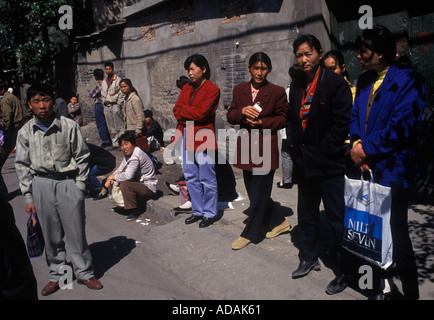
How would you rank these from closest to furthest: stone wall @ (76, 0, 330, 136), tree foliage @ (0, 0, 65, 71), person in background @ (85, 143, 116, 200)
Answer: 1. stone wall @ (76, 0, 330, 136)
2. person in background @ (85, 143, 116, 200)
3. tree foliage @ (0, 0, 65, 71)

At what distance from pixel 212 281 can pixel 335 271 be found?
3.76ft

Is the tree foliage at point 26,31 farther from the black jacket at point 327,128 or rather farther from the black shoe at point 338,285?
the black shoe at point 338,285

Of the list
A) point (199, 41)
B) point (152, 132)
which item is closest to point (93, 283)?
point (152, 132)

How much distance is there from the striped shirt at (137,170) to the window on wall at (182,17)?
433cm

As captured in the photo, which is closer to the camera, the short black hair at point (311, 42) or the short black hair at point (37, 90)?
the short black hair at point (311, 42)

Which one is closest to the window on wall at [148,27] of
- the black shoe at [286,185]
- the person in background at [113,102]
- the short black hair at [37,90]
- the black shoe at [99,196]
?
the person in background at [113,102]

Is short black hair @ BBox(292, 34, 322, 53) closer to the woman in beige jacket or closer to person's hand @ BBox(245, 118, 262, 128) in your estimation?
person's hand @ BBox(245, 118, 262, 128)

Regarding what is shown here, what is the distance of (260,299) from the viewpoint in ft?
11.0

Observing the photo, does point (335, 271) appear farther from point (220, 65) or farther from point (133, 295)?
point (220, 65)

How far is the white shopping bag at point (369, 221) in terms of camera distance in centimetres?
268

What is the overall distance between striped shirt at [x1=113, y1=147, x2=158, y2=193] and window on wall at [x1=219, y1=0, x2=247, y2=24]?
3.43 meters

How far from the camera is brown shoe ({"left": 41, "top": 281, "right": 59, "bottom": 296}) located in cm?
371

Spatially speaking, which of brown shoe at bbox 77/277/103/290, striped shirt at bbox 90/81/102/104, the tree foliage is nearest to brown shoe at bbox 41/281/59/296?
brown shoe at bbox 77/277/103/290

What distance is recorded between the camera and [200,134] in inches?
189
